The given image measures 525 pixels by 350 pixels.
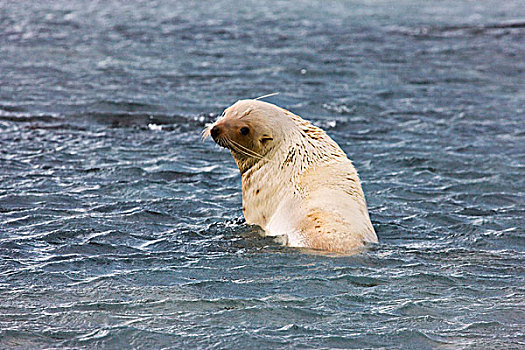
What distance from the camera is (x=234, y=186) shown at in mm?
9312

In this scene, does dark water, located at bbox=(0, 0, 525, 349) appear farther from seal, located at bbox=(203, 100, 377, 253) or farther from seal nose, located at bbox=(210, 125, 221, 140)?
seal nose, located at bbox=(210, 125, 221, 140)

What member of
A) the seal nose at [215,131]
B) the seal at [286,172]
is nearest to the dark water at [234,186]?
the seal at [286,172]

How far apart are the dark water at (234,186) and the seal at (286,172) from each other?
0.30 m

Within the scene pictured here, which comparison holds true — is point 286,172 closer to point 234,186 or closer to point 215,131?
point 215,131

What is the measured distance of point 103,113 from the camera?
1216 cm

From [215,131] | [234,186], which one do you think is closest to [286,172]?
[215,131]

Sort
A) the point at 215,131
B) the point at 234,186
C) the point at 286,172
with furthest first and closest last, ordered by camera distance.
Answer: the point at 234,186 → the point at 286,172 → the point at 215,131

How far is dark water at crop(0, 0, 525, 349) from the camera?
17.3 ft

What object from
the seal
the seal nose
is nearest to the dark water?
the seal

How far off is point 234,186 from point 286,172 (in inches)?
74.3

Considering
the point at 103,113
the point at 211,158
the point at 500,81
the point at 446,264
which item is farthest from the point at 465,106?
the point at 446,264

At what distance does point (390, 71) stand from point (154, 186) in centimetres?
782

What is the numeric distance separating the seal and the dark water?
30 centimetres

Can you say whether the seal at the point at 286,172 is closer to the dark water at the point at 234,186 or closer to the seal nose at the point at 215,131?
the seal nose at the point at 215,131
